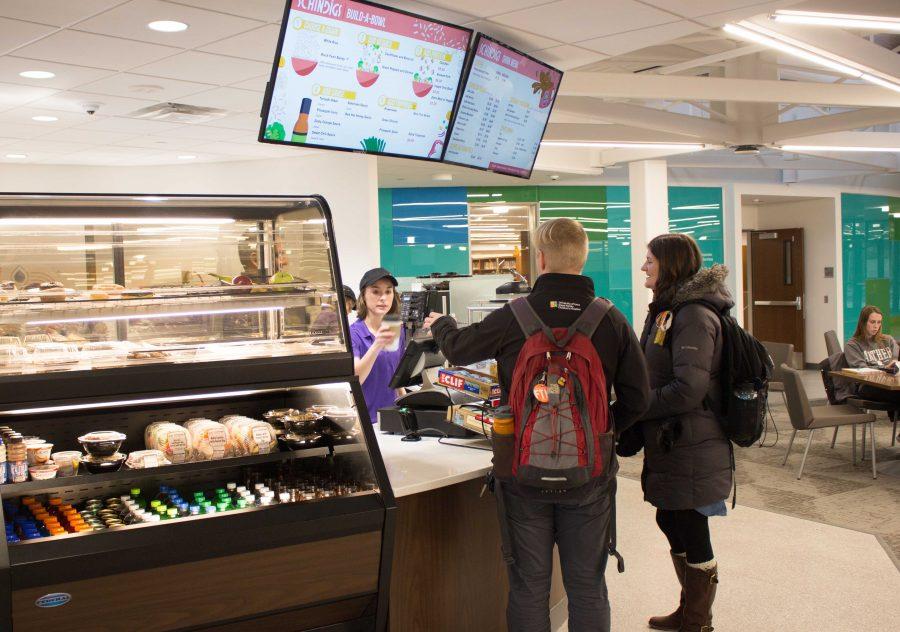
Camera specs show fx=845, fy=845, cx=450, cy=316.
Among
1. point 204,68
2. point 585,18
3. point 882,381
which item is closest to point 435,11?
point 585,18

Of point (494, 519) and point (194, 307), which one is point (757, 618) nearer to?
point (494, 519)

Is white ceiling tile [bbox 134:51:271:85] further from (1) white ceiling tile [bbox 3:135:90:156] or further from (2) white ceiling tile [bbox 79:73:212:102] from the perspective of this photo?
(1) white ceiling tile [bbox 3:135:90:156]

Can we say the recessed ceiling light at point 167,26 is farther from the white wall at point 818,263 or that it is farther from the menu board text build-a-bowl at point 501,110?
the white wall at point 818,263

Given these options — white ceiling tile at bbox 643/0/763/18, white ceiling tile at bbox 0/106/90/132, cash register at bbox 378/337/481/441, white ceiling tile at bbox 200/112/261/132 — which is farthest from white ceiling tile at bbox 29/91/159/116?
white ceiling tile at bbox 643/0/763/18

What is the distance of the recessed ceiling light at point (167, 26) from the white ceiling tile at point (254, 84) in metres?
1.09

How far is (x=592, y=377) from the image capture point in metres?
2.87

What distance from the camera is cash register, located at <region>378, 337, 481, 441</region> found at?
12.1 ft

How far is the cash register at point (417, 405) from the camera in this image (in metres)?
3.69

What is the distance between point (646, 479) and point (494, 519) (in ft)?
2.29

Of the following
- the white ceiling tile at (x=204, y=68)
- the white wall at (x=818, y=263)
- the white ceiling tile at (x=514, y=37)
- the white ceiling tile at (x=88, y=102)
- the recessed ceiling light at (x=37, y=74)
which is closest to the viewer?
the white ceiling tile at (x=514, y=37)

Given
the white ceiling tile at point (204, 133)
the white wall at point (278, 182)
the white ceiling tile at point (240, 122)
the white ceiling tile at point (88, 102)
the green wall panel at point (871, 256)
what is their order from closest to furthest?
the white ceiling tile at point (88, 102) → the white ceiling tile at point (240, 122) → the white ceiling tile at point (204, 133) → the white wall at point (278, 182) → the green wall panel at point (871, 256)

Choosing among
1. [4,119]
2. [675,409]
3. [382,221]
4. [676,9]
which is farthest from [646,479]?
[382,221]

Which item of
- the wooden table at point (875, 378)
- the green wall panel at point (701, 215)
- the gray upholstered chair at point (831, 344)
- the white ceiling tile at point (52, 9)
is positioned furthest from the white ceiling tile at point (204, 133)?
the green wall panel at point (701, 215)

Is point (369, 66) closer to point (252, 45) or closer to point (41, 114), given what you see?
point (252, 45)
